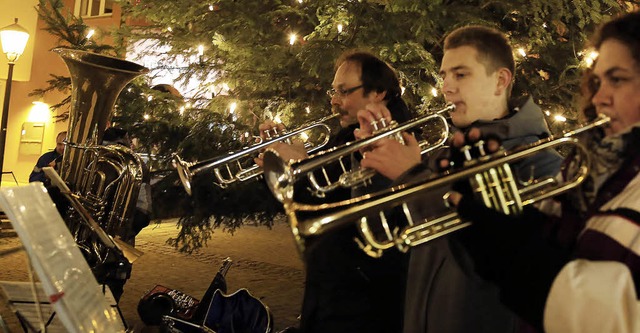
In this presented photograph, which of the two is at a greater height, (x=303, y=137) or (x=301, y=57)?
(x=301, y=57)

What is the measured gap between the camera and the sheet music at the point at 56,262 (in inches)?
81.0

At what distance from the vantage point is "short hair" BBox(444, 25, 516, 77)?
247 centimetres

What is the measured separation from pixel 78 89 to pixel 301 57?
1.98 meters

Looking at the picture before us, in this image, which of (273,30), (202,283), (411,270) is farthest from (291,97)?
(411,270)

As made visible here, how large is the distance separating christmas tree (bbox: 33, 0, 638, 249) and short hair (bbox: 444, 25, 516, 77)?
246 cm

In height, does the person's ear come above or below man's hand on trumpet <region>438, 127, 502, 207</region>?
above

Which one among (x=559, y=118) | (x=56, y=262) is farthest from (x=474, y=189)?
(x=559, y=118)

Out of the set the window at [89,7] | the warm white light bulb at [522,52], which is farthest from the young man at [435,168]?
the window at [89,7]

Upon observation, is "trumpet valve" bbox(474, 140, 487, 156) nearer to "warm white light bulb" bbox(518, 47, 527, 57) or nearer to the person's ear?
the person's ear

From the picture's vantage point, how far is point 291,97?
6.20 m

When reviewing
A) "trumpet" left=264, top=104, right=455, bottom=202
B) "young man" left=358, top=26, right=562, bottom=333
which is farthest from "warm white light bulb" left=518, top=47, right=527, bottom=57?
"young man" left=358, top=26, right=562, bottom=333

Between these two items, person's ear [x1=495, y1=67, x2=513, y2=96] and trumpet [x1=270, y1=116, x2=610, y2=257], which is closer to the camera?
trumpet [x1=270, y1=116, x2=610, y2=257]

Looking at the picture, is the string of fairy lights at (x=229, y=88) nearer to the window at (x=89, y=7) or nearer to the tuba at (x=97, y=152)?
the tuba at (x=97, y=152)

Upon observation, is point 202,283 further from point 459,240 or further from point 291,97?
point 459,240
